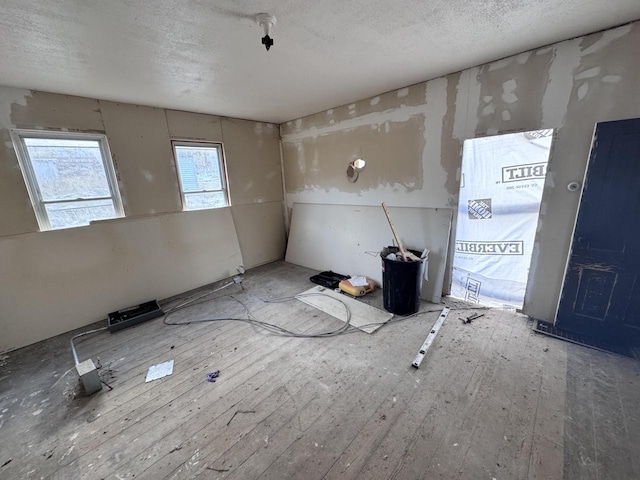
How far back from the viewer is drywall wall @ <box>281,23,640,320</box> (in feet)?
6.45

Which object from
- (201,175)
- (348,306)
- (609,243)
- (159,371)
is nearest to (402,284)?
(348,306)

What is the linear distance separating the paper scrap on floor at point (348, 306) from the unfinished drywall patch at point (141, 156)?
7.79ft

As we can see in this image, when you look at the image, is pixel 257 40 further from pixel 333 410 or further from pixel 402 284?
pixel 333 410

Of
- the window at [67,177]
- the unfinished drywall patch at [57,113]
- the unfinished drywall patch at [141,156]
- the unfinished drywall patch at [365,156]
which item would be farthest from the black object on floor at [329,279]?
the unfinished drywall patch at [57,113]

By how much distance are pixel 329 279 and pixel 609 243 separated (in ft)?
9.58

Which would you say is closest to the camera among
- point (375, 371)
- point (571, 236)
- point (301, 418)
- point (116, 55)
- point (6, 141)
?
point (301, 418)

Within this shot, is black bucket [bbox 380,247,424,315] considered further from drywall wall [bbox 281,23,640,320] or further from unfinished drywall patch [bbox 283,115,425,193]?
unfinished drywall patch [bbox 283,115,425,193]

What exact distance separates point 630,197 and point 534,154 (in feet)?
2.57

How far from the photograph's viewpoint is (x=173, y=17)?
1501 mm

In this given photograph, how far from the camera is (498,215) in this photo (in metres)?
2.72

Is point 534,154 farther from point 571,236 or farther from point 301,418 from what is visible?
point 301,418

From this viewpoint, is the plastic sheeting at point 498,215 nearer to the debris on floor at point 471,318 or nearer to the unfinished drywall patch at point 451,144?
the unfinished drywall patch at point 451,144

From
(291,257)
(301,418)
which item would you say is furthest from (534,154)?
(291,257)

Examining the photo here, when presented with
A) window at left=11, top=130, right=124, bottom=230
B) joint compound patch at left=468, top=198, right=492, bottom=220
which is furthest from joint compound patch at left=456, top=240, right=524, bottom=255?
window at left=11, top=130, right=124, bottom=230
